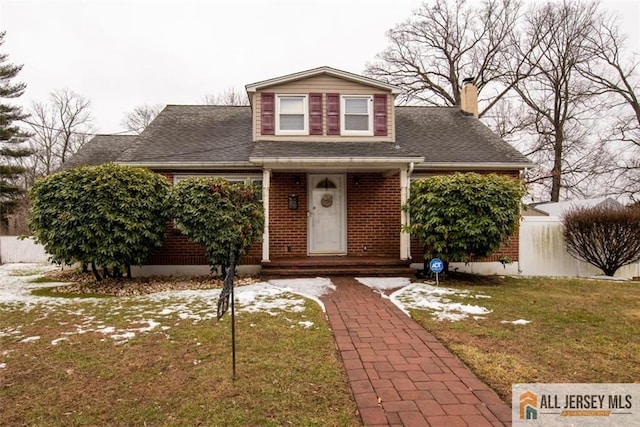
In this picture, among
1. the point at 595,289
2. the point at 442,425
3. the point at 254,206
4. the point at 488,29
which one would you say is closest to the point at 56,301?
the point at 254,206

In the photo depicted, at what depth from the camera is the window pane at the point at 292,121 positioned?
1021cm

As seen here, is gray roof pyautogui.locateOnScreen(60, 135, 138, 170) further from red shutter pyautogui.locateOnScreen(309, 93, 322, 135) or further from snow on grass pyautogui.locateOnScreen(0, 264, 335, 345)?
red shutter pyautogui.locateOnScreen(309, 93, 322, 135)

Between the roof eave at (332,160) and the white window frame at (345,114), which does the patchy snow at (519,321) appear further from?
the white window frame at (345,114)

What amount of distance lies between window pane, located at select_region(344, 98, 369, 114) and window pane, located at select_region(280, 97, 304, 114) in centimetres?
130

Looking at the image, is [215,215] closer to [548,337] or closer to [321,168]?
[321,168]

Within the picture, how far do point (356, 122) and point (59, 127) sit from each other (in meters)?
25.5

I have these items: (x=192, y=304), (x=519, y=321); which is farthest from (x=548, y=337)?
(x=192, y=304)

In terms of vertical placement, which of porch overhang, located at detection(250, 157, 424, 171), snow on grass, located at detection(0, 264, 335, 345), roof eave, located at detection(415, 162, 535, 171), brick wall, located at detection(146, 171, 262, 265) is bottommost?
snow on grass, located at detection(0, 264, 335, 345)

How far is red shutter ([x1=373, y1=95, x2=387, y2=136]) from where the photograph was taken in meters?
10.3

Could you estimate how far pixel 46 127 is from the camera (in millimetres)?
25078

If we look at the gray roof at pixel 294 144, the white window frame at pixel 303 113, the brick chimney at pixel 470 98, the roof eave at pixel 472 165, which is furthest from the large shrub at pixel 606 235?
the white window frame at pixel 303 113

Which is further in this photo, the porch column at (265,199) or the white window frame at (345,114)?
the white window frame at (345,114)

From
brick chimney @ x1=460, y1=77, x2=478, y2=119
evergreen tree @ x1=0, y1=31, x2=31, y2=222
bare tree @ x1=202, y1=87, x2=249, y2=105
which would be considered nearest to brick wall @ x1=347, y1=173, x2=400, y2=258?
brick chimney @ x1=460, y1=77, x2=478, y2=119

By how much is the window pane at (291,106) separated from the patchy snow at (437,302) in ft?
19.1
